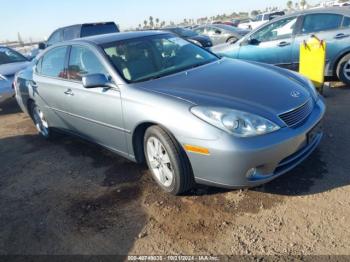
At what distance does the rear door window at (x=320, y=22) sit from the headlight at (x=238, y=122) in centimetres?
460

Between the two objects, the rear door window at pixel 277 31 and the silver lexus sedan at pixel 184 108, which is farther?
the rear door window at pixel 277 31

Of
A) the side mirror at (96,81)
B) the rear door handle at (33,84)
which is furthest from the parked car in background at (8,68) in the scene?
the side mirror at (96,81)

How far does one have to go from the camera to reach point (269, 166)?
3076mm

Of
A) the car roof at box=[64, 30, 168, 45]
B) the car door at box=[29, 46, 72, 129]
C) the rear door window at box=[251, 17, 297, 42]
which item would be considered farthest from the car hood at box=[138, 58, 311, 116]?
the rear door window at box=[251, 17, 297, 42]

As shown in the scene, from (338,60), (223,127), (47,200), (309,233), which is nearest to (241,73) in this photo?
(223,127)

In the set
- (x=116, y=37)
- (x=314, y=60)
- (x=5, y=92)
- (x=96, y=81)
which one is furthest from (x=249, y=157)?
(x=5, y=92)

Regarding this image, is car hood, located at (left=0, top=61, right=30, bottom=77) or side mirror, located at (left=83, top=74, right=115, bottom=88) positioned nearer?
side mirror, located at (left=83, top=74, right=115, bottom=88)

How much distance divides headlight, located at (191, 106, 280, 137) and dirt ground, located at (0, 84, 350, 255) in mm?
736

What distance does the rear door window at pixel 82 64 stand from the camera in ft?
13.6

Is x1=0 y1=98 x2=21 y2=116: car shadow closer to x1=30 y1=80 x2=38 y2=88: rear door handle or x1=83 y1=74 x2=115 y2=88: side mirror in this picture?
x1=30 y1=80 x2=38 y2=88: rear door handle

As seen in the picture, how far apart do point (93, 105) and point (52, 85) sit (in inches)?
46.9

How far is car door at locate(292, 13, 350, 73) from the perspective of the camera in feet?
21.3

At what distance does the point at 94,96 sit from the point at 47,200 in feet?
4.13

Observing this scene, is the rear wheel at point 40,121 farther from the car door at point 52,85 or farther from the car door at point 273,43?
the car door at point 273,43
